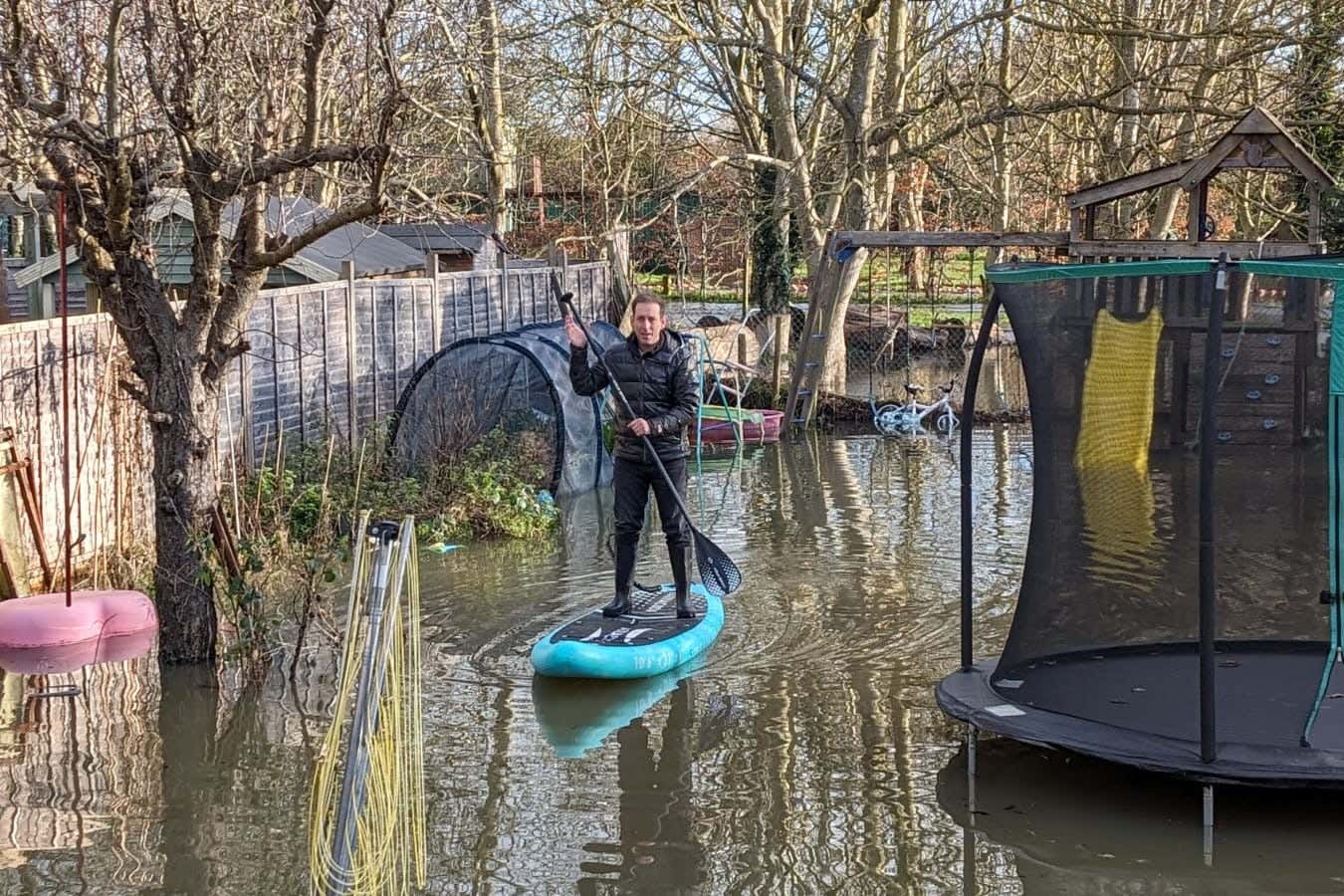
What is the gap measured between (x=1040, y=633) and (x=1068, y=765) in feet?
2.03

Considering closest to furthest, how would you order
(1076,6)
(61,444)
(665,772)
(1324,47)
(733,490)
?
(665,772) → (61,444) → (733,490) → (1324,47) → (1076,6)

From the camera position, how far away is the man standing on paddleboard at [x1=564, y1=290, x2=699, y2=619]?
905cm

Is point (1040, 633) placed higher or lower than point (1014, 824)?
higher

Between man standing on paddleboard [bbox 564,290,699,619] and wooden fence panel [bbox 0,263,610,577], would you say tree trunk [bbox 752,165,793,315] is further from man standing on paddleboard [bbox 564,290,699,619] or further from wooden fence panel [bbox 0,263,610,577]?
man standing on paddleboard [bbox 564,290,699,619]

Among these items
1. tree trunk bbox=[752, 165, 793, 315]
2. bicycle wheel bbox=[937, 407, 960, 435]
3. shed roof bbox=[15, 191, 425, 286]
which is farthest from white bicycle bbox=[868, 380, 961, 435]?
shed roof bbox=[15, 191, 425, 286]

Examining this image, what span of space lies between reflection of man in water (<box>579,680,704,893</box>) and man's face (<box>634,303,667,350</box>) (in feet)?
6.77

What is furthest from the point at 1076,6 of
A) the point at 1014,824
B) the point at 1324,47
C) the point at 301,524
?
the point at 1014,824

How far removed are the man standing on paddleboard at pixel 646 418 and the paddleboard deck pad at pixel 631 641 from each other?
13 centimetres

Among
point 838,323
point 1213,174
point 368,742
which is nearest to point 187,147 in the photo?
point 368,742

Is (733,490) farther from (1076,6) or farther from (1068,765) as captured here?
(1068,765)

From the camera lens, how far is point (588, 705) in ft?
27.1

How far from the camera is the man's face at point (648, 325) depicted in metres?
9.00

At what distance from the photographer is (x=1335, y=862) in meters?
5.91

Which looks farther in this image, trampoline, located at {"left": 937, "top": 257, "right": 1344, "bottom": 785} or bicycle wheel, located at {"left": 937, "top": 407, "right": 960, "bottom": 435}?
bicycle wheel, located at {"left": 937, "top": 407, "right": 960, "bottom": 435}
